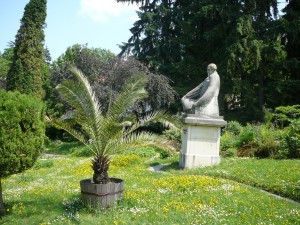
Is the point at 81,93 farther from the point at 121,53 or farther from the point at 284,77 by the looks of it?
the point at 121,53

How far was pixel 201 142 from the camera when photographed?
38.1ft

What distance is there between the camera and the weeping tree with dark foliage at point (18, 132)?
6.68 metres

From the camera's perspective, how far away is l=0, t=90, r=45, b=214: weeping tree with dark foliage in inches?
263

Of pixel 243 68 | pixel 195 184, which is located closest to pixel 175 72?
pixel 243 68

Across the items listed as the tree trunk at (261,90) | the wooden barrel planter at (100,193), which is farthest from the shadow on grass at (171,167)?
the tree trunk at (261,90)

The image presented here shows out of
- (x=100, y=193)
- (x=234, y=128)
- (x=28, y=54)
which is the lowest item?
(x=100, y=193)

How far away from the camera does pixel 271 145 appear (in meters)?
13.0

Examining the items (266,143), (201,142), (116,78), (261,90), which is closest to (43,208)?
(201,142)

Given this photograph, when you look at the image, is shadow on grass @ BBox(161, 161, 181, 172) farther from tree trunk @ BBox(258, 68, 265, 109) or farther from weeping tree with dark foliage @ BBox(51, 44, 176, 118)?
tree trunk @ BBox(258, 68, 265, 109)

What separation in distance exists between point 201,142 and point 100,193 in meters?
5.57

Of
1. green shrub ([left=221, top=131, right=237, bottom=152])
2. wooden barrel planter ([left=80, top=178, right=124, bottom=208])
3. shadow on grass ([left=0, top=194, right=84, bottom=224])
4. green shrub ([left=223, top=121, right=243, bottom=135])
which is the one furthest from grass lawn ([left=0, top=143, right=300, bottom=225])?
green shrub ([left=223, top=121, right=243, bottom=135])

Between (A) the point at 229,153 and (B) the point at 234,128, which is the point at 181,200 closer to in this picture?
(A) the point at 229,153

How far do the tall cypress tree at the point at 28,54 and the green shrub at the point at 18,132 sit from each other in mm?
18852

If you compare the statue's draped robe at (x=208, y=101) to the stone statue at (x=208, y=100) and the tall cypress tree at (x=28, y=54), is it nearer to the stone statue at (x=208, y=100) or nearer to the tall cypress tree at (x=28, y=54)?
the stone statue at (x=208, y=100)
